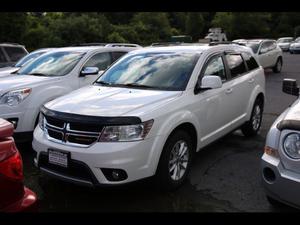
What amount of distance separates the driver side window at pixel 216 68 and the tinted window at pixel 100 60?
265 centimetres

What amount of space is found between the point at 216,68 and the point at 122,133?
2.17 meters

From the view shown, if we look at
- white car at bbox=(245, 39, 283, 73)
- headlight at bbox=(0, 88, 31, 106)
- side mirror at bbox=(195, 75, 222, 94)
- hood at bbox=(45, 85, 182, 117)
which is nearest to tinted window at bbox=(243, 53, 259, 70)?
side mirror at bbox=(195, 75, 222, 94)

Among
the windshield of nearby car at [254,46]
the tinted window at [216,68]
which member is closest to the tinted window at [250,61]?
the tinted window at [216,68]

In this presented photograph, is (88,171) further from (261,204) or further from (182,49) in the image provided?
(182,49)

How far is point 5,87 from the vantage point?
6074 mm

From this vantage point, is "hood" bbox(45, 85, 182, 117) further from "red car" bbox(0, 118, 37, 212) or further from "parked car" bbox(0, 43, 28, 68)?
"parked car" bbox(0, 43, 28, 68)

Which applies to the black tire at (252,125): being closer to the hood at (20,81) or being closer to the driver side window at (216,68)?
the driver side window at (216,68)

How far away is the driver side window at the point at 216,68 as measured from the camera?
5413 millimetres

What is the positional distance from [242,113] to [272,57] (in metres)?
12.9

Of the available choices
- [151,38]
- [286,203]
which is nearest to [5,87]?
[286,203]

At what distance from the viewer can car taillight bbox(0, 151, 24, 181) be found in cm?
246

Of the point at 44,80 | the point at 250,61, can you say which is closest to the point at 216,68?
the point at 250,61

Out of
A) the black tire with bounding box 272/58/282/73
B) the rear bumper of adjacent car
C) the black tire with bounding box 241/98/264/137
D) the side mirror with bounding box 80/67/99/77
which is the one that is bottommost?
the black tire with bounding box 272/58/282/73

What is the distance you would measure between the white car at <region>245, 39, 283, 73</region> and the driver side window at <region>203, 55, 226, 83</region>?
1180 centimetres
